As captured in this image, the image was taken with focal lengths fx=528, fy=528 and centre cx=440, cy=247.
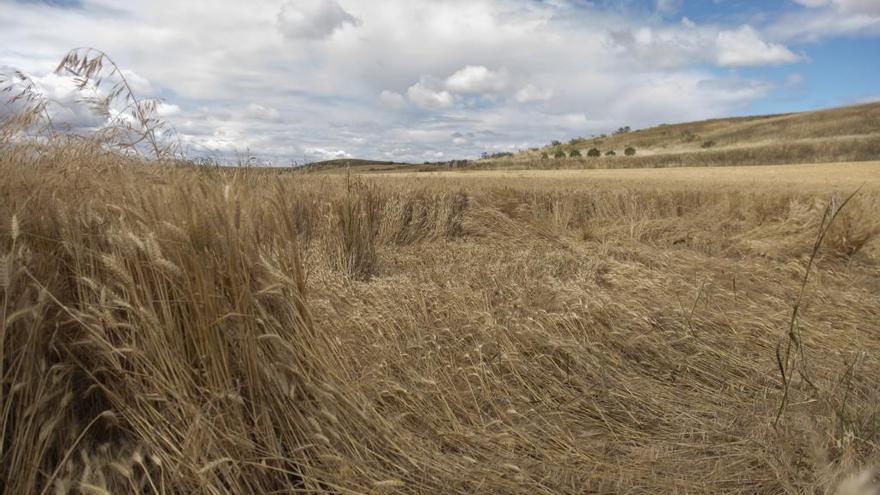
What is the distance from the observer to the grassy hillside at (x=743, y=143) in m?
36.0

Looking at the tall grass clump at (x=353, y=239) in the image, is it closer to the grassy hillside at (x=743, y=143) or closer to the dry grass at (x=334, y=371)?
the dry grass at (x=334, y=371)

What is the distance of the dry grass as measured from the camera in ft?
5.64

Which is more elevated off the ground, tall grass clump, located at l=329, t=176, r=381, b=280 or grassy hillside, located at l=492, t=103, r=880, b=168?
grassy hillside, located at l=492, t=103, r=880, b=168

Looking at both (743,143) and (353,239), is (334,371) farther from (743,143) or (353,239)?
(743,143)

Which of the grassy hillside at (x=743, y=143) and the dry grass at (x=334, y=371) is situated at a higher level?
the grassy hillside at (x=743, y=143)

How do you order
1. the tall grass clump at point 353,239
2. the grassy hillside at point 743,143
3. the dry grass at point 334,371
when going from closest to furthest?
1. the dry grass at point 334,371
2. the tall grass clump at point 353,239
3. the grassy hillside at point 743,143

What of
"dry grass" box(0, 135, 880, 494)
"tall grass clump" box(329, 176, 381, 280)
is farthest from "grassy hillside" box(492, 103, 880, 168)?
"dry grass" box(0, 135, 880, 494)

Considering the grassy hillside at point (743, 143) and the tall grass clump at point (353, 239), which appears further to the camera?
the grassy hillside at point (743, 143)

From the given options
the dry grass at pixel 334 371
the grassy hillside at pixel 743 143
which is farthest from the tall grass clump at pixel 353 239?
the grassy hillside at pixel 743 143

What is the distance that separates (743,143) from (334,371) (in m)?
54.8

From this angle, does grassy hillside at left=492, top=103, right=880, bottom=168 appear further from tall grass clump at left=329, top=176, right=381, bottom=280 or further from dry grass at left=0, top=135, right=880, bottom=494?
dry grass at left=0, top=135, right=880, bottom=494

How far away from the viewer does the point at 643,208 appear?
8922 mm

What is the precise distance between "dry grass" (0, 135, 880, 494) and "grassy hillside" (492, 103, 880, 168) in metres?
37.3

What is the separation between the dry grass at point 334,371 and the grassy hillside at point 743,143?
37286 mm
